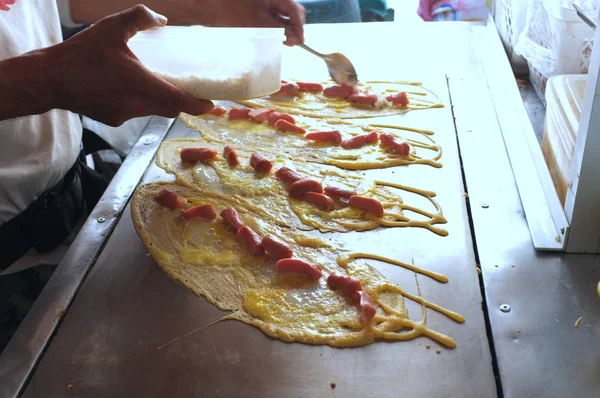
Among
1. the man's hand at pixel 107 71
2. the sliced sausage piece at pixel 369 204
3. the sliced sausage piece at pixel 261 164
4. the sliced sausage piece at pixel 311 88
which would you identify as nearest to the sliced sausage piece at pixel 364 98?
the sliced sausage piece at pixel 311 88

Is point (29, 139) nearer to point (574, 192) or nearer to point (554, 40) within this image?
point (574, 192)

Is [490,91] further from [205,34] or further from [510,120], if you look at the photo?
[205,34]

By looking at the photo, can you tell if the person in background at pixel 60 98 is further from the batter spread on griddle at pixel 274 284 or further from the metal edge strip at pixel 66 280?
the batter spread on griddle at pixel 274 284

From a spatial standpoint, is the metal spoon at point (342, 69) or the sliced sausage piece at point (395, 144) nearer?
the sliced sausage piece at point (395, 144)

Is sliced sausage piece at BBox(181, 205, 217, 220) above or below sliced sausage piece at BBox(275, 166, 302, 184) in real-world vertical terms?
below

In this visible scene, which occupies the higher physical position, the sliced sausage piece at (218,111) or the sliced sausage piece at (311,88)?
the sliced sausage piece at (311,88)

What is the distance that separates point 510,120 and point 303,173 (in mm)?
Answer: 662

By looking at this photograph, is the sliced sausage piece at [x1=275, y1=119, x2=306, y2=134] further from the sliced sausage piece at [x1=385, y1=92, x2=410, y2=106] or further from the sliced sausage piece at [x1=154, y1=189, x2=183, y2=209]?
the sliced sausage piece at [x1=154, y1=189, x2=183, y2=209]

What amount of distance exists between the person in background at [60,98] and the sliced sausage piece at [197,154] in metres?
0.28

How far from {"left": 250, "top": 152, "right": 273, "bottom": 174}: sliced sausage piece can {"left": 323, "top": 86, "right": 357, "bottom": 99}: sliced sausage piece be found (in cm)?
49

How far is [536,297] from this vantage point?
1154mm

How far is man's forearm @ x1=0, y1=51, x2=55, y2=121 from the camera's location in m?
1.17

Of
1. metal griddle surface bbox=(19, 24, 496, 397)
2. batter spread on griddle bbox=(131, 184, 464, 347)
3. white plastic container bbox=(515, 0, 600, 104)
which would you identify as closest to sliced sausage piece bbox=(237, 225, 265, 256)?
batter spread on griddle bbox=(131, 184, 464, 347)

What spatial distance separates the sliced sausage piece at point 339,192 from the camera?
1483 millimetres
